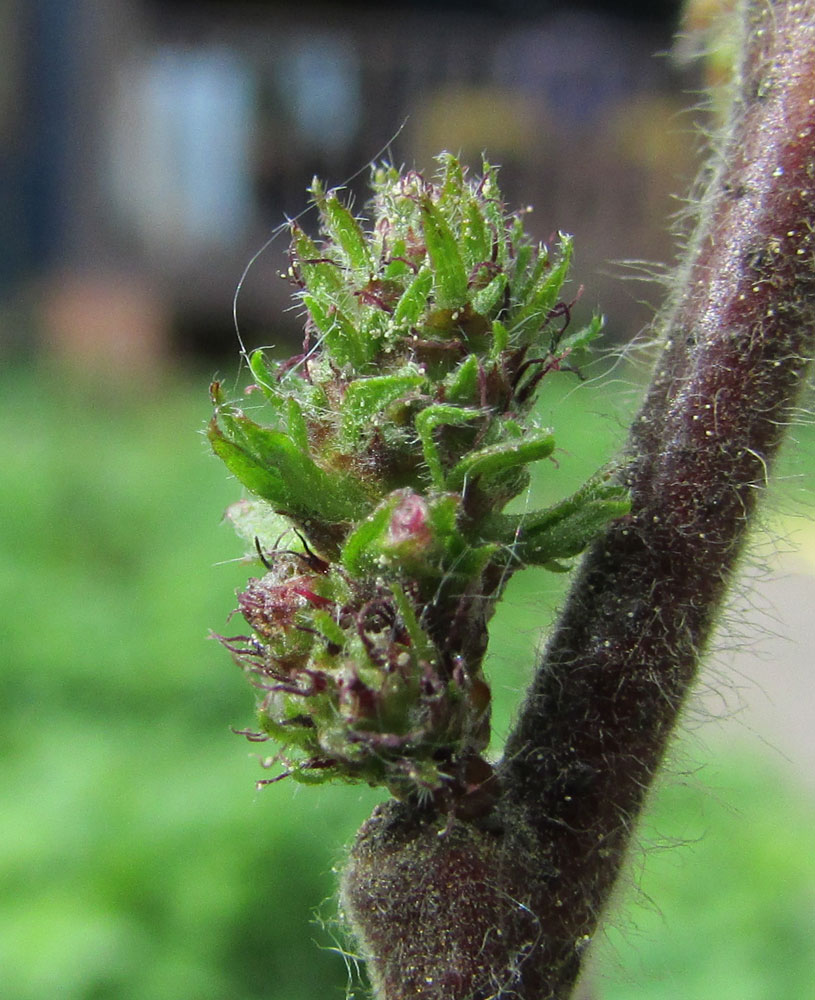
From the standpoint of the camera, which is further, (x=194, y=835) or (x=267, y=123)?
(x=267, y=123)

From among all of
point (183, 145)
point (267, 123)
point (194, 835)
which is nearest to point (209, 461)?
point (194, 835)

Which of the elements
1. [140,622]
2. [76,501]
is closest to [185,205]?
[76,501]

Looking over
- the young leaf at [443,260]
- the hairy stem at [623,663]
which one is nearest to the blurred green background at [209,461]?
the hairy stem at [623,663]

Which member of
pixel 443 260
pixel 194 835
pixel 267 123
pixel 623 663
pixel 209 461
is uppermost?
pixel 443 260

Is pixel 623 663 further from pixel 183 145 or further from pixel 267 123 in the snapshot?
pixel 183 145

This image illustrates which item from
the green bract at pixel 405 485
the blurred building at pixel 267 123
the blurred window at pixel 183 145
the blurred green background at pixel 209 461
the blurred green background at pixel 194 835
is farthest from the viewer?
the blurred window at pixel 183 145

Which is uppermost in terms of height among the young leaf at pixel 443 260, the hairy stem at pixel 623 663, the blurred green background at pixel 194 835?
the young leaf at pixel 443 260

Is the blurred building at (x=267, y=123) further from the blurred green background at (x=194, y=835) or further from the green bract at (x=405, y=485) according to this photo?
the green bract at (x=405, y=485)

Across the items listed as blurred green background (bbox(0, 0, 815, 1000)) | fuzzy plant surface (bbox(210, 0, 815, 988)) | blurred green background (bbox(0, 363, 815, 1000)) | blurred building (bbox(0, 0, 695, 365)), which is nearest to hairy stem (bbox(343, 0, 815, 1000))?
fuzzy plant surface (bbox(210, 0, 815, 988))
